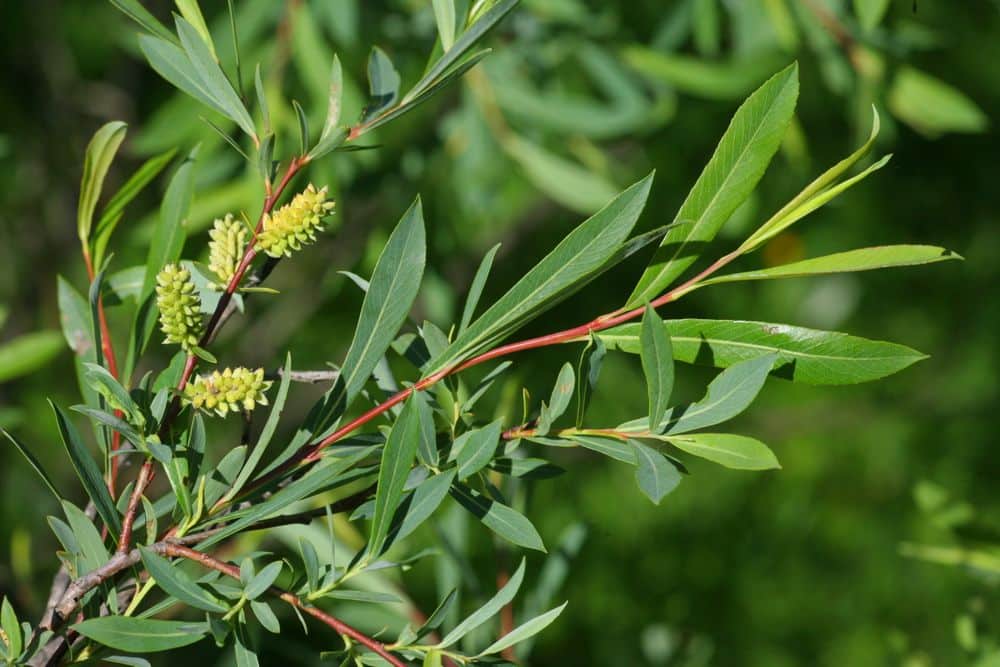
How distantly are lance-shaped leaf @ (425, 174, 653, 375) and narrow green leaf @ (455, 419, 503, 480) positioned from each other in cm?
3

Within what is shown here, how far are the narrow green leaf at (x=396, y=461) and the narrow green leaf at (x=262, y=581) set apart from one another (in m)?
0.03

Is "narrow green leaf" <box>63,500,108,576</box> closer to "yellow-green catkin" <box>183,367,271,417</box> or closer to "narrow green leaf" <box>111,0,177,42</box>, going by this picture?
"yellow-green catkin" <box>183,367,271,417</box>

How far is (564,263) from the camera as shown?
335 millimetres

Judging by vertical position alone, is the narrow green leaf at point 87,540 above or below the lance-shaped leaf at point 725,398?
above

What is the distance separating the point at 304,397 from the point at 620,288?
1.58 feet

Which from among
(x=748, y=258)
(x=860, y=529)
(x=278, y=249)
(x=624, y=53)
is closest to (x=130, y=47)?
(x=624, y=53)

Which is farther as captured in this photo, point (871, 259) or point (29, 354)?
point (29, 354)

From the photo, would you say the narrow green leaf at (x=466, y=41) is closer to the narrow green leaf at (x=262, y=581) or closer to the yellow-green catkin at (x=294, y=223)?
the yellow-green catkin at (x=294, y=223)

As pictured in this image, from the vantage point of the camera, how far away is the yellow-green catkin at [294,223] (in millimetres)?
346

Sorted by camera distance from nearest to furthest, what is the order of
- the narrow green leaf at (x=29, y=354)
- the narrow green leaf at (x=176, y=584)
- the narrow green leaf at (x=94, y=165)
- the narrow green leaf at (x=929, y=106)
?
the narrow green leaf at (x=176, y=584) < the narrow green leaf at (x=94, y=165) < the narrow green leaf at (x=29, y=354) < the narrow green leaf at (x=929, y=106)

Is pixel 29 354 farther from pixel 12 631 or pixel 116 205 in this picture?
pixel 12 631

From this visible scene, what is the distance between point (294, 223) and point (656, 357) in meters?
0.13

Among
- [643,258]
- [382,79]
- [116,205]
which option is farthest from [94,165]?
[643,258]

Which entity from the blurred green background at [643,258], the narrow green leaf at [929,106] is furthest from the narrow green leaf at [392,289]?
the narrow green leaf at [929,106]
